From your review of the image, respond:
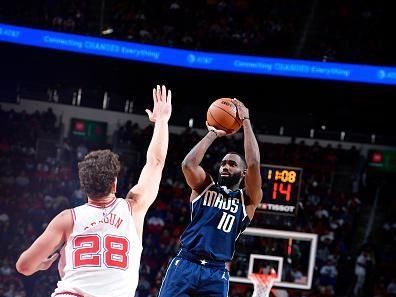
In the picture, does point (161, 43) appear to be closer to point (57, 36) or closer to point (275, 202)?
point (57, 36)

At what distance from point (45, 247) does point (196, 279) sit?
69.7 inches

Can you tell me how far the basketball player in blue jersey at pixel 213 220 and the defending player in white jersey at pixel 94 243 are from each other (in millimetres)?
1445

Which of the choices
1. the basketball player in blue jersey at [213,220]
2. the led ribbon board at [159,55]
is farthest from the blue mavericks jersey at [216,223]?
the led ribbon board at [159,55]

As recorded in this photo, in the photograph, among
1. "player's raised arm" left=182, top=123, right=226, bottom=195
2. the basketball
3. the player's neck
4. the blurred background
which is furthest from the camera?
the blurred background

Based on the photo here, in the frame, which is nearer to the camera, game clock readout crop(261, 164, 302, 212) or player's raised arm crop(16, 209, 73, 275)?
player's raised arm crop(16, 209, 73, 275)

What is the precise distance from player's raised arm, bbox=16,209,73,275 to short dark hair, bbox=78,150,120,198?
177mm

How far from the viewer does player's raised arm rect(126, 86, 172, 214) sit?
12.1 ft

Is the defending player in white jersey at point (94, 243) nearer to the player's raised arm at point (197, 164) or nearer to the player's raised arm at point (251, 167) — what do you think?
the player's raised arm at point (197, 164)

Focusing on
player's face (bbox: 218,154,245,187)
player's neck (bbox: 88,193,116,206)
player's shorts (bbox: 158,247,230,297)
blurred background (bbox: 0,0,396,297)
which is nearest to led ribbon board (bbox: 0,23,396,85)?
blurred background (bbox: 0,0,396,297)

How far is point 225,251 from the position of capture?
4965mm

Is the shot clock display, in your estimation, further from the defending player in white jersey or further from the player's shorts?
the defending player in white jersey

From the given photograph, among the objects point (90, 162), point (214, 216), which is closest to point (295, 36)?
point (214, 216)

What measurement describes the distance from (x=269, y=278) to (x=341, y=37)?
9.91 metres

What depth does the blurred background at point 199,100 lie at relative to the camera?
55.2ft
